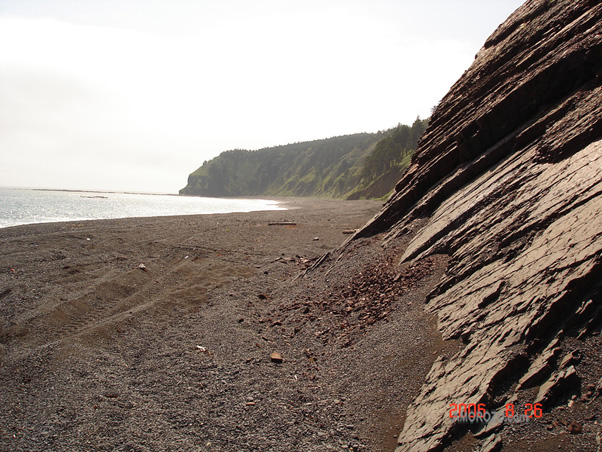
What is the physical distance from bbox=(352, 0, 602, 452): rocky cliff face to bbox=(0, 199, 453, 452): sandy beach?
1.09m

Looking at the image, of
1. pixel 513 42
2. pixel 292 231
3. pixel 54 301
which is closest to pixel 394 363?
pixel 513 42

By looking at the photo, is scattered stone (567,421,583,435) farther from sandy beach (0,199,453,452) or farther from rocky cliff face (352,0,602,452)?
sandy beach (0,199,453,452)

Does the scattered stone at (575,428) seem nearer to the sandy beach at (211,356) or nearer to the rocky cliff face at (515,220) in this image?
the rocky cliff face at (515,220)

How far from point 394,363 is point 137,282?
15.9 m

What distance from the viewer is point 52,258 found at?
2273cm

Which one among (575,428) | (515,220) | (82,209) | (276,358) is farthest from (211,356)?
(82,209)

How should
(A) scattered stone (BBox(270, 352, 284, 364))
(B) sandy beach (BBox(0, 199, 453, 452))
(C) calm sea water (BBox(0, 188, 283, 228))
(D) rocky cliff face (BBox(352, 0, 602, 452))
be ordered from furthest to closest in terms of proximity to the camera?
(C) calm sea water (BBox(0, 188, 283, 228)) → (A) scattered stone (BBox(270, 352, 284, 364)) → (B) sandy beach (BBox(0, 199, 453, 452)) → (D) rocky cliff face (BBox(352, 0, 602, 452))

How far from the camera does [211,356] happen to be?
11.4m

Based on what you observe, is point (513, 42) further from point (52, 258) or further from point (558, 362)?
point (52, 258)
